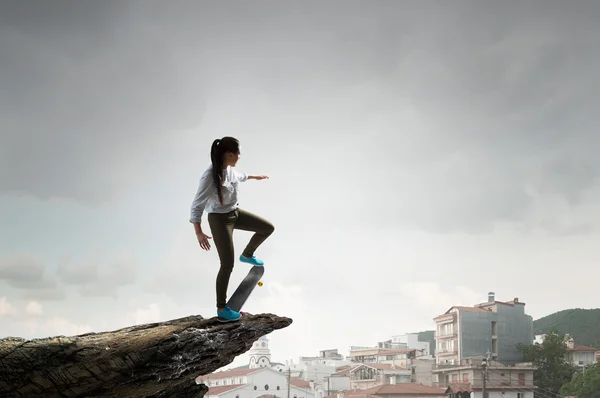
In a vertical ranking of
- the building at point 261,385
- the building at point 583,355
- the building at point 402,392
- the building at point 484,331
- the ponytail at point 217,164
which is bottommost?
the building at point 261,385

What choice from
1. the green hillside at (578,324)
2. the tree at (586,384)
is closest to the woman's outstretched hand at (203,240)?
the tree at (586,384)

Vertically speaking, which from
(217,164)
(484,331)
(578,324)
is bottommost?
(484,331)

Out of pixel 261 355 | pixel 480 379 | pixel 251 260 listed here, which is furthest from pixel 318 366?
pixel 251 260

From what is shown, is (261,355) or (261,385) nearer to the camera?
(261,385)

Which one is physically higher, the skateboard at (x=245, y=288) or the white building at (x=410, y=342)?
the skateboard at (x=245, y=288)

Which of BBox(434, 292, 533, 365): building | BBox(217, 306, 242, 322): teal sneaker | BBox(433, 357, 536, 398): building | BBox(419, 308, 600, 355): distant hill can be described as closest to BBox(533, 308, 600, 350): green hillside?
BBox(419, 308, 600, 355): distant hill

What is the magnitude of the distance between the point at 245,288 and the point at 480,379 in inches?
2308

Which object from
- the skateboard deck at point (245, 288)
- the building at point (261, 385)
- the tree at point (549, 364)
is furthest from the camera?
the building at point (261, 385)

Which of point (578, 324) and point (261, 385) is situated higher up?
point (578, 324)

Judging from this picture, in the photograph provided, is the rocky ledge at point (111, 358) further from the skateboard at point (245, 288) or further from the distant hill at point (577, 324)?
the distant hill at point (577, 324)

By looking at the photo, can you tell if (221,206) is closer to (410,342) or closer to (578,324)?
(410,342)

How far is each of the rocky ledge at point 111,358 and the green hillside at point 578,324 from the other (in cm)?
9595

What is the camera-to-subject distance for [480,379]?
200 feet

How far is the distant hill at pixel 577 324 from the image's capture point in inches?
3879
